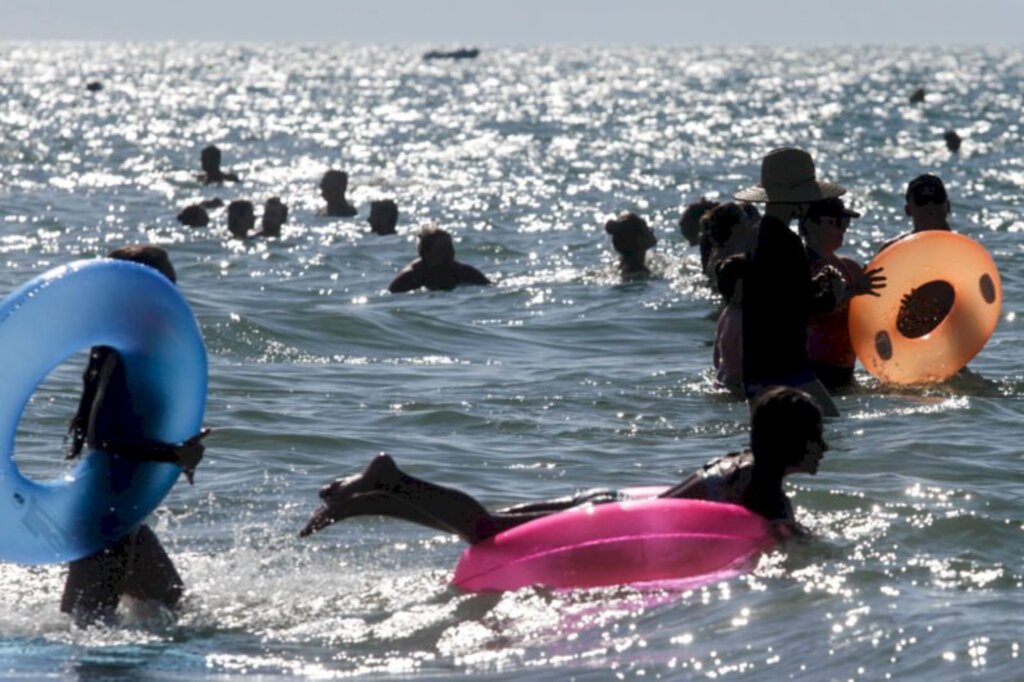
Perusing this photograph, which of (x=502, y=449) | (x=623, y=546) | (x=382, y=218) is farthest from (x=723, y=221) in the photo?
(x=382, y=218)

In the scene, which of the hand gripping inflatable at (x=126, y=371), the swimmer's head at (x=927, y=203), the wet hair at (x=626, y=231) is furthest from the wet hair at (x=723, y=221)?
the hand gripping inflatable at (x=126, y=371)

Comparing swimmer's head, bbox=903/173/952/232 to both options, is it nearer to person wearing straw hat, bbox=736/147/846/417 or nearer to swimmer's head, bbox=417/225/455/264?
person wearing straw hat, bbox=736/147/846/417

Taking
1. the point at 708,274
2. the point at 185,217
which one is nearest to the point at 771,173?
the point at 708,274

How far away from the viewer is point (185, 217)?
23422 mm

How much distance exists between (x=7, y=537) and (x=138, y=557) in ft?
1.67

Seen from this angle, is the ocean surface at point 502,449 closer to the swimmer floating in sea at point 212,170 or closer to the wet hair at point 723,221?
the swimmer floating in sea at point 212,170

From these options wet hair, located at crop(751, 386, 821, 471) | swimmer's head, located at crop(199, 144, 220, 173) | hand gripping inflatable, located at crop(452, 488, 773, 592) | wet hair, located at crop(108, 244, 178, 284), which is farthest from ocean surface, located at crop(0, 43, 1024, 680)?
wet hair, located at crop(108, 244, 178, 284)

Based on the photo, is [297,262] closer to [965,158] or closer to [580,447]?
[580,447]

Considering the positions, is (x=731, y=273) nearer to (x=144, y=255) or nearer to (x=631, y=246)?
(x=144, y=255)

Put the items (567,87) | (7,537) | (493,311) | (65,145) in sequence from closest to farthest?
(7,537) < (493,311) < (65,145) < (567,87)

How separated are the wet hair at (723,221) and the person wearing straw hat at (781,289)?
2.12 meters

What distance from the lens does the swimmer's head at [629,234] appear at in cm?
1734

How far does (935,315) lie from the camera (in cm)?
1107

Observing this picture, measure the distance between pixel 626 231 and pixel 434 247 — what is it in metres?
1.70
